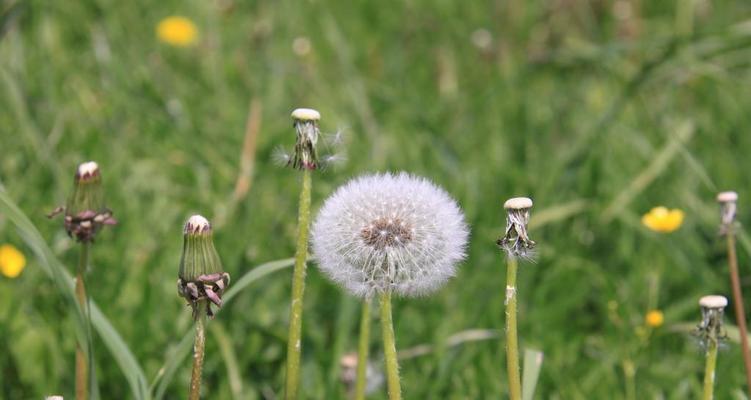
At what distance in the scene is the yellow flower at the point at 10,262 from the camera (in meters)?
2.62

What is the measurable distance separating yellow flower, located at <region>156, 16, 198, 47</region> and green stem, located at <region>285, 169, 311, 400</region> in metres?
3.04

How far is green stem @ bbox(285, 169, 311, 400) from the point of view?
5.01ft

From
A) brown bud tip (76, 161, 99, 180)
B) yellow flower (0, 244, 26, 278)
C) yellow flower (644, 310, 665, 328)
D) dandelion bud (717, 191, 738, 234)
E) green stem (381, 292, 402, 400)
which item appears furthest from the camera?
yellow flower (0, 244, 26, 278)

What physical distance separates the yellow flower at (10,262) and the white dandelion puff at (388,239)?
1295 mm

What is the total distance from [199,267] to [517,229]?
44 centimetres

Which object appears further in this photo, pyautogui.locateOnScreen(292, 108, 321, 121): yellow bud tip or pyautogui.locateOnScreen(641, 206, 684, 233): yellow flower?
→ pyautogui.locateOnScreen(641, 206, 684, 233): yellow flower

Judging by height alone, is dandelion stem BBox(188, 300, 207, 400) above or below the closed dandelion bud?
below

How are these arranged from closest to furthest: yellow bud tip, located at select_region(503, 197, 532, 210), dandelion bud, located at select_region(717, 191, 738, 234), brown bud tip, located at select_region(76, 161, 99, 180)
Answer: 1. yellow bud tip, located at select_region(503, 197, 532, 210)
2. brown bud tip, located at select_region(76, 161, 99, 180)
3. dandelion bud, located at select_region(717, 191, 738, 234)

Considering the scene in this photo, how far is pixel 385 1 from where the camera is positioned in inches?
195

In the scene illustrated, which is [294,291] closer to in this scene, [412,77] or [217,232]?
[217,232]

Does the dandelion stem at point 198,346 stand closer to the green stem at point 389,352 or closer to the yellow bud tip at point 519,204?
the green stem at point 389,352

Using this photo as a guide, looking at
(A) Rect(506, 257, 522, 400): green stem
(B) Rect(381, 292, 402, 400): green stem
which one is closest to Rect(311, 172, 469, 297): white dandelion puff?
(B) Rect(381, 292, 402, 400): green stem

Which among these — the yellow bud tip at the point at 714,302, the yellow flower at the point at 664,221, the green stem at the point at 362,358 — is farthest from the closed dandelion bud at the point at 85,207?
the yellow flower at the point at 664,221

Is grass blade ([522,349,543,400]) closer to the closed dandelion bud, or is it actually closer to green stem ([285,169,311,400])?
green stem ([285,169,311,400])
